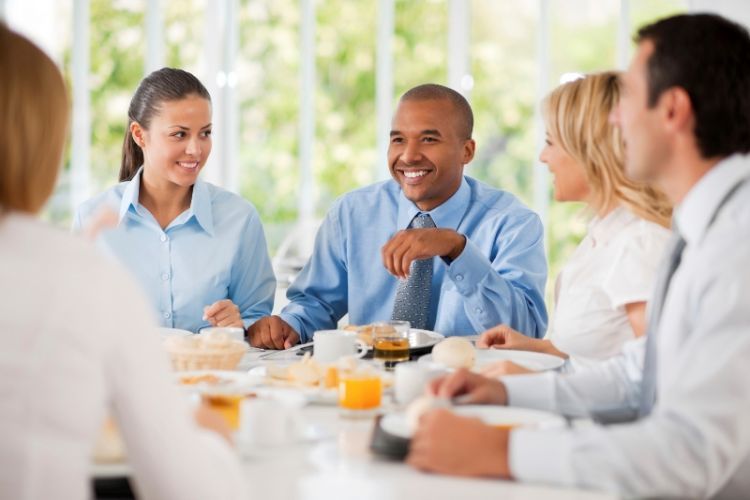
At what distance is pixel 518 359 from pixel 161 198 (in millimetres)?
1331

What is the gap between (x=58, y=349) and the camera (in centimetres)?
103

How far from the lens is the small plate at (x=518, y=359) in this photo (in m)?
2.04

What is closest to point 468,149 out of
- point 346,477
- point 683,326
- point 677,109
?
point 677,109

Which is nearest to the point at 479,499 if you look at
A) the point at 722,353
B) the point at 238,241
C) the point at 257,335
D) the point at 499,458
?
the point at 499,458

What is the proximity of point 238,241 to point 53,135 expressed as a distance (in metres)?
1.83

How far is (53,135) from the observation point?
111cm

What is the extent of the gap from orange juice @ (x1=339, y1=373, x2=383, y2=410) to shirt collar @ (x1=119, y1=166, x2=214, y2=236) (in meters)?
1.33

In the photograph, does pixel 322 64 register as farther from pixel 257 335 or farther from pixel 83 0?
pixel 257 335

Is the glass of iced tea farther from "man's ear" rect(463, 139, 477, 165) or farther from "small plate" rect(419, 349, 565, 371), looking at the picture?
"man's ear" rect(463, 139, 477, 165)

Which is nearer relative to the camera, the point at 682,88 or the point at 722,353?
the point at 722,353

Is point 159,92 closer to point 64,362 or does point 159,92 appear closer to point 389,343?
point 389,343

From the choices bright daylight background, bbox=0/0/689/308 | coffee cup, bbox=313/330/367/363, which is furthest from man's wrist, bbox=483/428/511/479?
bright daylight background, bbox=0/0/689/308

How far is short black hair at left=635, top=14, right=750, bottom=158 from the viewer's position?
1.43 metres

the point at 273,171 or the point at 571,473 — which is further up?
the point at 273,171
